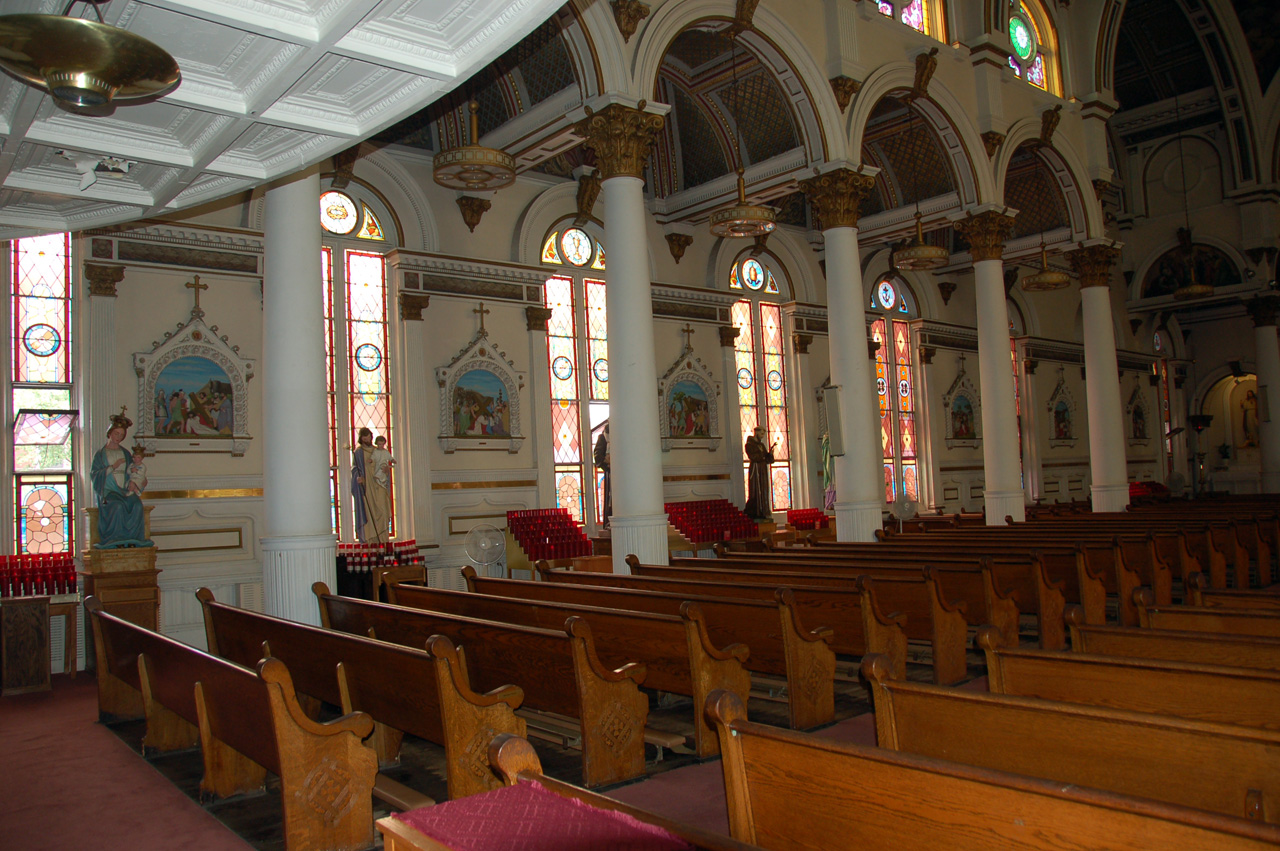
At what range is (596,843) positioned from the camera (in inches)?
73.9

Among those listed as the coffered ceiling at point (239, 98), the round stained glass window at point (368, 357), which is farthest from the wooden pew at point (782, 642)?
the round stained glass window at point (368, 357)

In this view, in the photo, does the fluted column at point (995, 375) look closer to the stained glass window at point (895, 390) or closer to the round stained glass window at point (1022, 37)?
the round stained glass window at point (1022, 37)

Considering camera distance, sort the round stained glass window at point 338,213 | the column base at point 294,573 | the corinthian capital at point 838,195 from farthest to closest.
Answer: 1. the round stained glass window at point 338,213
2. the corinthian capital at point 838,195
3. the column base at point 294,573

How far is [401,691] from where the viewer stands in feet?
14.1

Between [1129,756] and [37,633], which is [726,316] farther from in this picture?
[1129,756]

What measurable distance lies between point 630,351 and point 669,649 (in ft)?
16.3

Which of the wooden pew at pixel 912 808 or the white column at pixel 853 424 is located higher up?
the white column at pixel 853 424

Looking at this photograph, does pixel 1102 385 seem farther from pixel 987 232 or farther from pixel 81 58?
pixel 81 58

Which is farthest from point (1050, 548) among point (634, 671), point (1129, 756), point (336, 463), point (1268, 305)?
point (1268, 305)

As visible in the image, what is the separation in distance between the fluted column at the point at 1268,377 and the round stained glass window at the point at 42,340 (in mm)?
25676

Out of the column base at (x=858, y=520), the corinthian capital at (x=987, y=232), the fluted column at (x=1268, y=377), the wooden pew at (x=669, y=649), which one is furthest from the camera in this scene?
the fluted column at (x=1268, y=377)

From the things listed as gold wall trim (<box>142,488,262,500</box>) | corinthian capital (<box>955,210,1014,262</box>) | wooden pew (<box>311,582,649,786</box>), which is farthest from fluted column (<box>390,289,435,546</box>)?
corinthian capital (<box>955,210,1014,262</box>)

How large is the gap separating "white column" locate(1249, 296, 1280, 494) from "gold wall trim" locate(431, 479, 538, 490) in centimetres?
1939

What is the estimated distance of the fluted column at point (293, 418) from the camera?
6.75m
